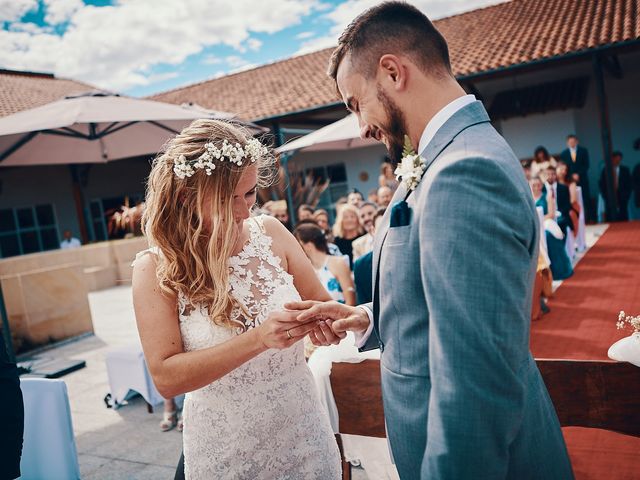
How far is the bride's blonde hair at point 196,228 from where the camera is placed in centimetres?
186

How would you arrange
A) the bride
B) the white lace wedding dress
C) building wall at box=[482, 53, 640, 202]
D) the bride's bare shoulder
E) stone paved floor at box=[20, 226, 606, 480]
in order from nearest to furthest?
the bride → the white lace wedding dress → the bride's bare shoulder → stone paved floor at box=[20, 226, 606, 480] → building wall at box=[482, 53, 640, 202]

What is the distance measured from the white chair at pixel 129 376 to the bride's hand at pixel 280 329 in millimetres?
3254

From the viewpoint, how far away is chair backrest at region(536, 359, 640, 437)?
2104 mm

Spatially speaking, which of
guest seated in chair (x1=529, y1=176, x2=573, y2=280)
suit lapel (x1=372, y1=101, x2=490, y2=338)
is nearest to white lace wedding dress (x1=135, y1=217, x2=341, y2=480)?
suit lapel (x1=372, y1=101, x2=490, y2=338)

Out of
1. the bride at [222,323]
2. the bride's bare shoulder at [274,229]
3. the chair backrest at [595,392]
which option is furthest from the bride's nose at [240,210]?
the chair backrest at [595,392]

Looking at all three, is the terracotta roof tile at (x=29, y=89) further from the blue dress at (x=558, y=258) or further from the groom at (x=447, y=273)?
the groom at (x=447, y=273)

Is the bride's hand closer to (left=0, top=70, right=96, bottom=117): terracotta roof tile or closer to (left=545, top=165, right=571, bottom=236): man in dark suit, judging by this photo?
(left=545, top=165, right=571, bottom=236): man in dark suit

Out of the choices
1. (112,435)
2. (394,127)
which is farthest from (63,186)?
(394,127)

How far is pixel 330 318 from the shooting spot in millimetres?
1794

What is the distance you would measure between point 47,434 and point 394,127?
2.84m

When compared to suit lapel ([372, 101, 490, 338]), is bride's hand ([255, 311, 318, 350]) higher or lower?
lower

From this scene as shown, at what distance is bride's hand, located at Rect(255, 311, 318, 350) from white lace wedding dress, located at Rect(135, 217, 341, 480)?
0.27 meters

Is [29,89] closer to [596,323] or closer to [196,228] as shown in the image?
[596,323]

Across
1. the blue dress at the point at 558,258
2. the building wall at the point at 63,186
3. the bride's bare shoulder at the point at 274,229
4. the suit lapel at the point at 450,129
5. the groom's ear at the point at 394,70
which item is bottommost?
the blue dress at the point at 558,258
